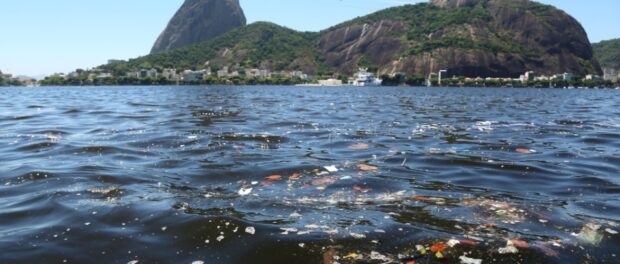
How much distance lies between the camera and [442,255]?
234 inches

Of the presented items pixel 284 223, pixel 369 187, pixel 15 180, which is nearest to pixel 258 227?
pixel 284 223

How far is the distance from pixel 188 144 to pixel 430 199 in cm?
974

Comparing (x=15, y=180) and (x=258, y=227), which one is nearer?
(x=258, y=227)

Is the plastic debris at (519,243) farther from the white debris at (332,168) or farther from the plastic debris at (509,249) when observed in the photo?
the white debris at (332,168)

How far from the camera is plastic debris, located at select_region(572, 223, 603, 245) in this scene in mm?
6590

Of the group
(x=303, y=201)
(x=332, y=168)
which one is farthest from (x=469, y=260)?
(x=332, y=168)

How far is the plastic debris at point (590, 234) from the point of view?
21.6 ft

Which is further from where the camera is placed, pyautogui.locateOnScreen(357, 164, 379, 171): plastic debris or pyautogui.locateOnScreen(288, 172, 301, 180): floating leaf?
pyautogui.locateOnScreen(357, 164, 379, 171): plastic debris

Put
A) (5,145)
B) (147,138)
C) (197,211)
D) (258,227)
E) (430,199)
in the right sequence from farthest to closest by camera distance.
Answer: (147,138)
(5,145)
(430,199)
(197,211)
(258,227)

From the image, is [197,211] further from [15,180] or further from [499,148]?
[499,148]

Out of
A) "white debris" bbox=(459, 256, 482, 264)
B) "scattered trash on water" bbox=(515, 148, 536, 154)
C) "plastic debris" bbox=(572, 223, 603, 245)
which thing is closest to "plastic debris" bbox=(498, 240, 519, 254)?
"white debris" bbox=(459, 256, 482, 264)

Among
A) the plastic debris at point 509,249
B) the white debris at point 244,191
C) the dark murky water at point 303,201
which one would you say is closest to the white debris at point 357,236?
the dark murky water at point 303,201

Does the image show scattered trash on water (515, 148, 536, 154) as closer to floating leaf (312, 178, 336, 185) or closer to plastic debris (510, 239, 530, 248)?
floating leaf (312, 178, 336, 185)

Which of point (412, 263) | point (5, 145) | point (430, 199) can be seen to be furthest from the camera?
point (5, 145)
